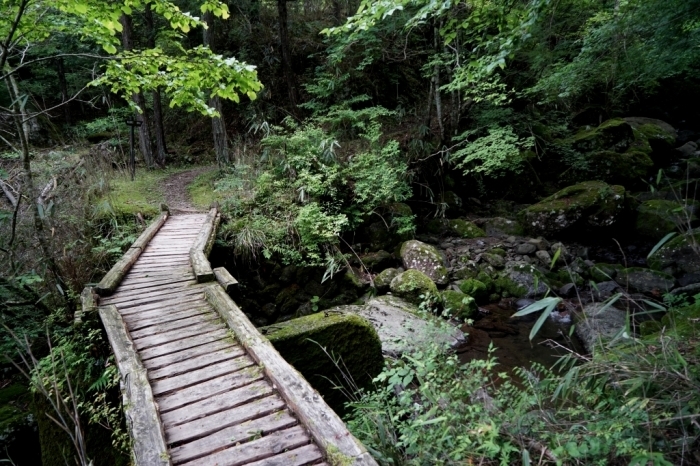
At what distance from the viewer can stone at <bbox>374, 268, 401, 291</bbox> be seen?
805 centimetres

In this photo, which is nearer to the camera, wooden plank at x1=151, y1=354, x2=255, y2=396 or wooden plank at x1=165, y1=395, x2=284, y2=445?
wooden plank at x1=165, y1=395, x2=284, y2=445

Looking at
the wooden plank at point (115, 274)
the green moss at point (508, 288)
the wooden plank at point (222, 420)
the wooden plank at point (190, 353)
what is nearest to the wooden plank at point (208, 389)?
the wooden plank at point (222, 420)

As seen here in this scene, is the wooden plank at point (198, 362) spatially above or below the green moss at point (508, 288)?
above

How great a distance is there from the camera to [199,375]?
10.6 feet

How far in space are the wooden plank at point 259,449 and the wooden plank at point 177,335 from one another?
5.42ft

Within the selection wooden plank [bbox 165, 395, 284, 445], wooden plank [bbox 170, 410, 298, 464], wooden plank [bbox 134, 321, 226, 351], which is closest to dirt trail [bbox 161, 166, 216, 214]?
wooden plank [bbox 134, 321, 226, 351]

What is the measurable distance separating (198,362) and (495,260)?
7.31 meters

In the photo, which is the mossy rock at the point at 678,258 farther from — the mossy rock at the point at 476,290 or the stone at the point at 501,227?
the mossy rock at the point at 476,290

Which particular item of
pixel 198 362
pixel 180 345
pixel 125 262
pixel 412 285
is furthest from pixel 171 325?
pixel 412 285

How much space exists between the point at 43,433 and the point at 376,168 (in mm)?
7429

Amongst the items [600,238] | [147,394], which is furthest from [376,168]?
[147,394]

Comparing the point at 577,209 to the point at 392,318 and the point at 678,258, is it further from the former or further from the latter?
the point at 392,318

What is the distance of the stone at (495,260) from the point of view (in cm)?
877

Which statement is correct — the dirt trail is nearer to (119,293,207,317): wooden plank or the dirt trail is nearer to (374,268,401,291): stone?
(374,268,401,291): stone
